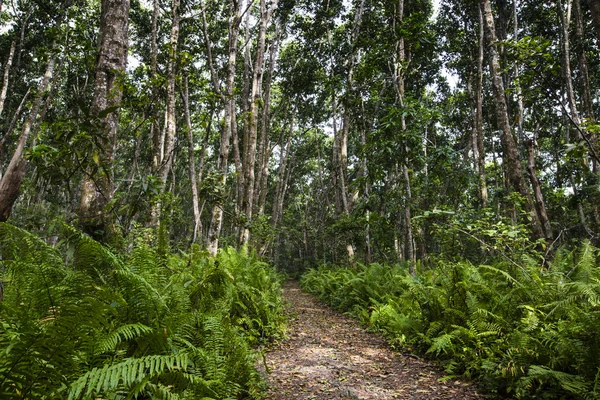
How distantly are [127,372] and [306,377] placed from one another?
2891 mm

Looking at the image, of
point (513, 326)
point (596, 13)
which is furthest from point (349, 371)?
point (596, 13)

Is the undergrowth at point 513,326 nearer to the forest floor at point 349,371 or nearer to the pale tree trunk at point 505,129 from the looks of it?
the forest floor at point 349,371

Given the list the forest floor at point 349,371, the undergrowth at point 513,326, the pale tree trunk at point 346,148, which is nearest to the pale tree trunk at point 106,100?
the forest floor at point 349,371

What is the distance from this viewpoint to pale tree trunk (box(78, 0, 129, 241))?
168 inches

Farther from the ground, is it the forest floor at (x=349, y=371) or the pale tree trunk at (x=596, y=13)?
the pale tree trunk at (x=596, y=13)

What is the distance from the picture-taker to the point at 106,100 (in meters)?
4.47

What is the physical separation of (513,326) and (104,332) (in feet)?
14.6

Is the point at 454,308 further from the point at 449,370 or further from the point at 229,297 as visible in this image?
the point at 229,297

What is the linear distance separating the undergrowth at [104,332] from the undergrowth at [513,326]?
2547 mm

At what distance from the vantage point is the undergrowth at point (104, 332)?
161cm

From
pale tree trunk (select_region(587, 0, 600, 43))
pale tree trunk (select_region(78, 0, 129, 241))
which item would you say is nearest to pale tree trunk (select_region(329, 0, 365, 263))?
pale tree trunk (select_region(587, 0, 600, 43))

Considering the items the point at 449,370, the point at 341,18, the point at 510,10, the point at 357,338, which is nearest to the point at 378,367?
the point at 449,370

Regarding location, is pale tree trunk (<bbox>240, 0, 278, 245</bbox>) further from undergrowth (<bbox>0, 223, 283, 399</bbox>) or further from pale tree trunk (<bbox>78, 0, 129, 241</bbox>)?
undergrowth (<bbox>0, 223, 283, 399</bbox>)

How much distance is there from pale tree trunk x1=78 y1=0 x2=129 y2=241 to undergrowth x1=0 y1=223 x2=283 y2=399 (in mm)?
771
